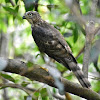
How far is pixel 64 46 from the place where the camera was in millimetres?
3633

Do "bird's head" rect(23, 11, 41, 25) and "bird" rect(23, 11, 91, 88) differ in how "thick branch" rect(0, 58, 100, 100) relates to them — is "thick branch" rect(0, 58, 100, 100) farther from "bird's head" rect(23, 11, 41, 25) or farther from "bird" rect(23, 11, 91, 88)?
"bird's head" rect(23, 11, 41, 25)

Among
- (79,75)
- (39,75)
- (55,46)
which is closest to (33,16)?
(55,46)

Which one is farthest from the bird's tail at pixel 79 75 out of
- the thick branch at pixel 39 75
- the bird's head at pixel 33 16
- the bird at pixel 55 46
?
the bird's head at pixel 33 16

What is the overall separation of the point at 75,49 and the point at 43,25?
6.46ft

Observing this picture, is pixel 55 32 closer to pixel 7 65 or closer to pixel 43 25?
pixel 43 25

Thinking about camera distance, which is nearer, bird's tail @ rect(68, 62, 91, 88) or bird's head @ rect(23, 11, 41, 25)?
bird's tail @ rect(68, 62, 91, 88)

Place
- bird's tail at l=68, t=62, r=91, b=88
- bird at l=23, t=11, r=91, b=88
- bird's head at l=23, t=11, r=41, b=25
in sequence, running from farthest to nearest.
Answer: bird's head at l=23, t=11, r=41, b=25 < bird at l=23, t=11, r=91, b=88 < bird's tail at l=68, t=62, r=91, b=88

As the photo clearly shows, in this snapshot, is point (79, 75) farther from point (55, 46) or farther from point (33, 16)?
point (33, 16)

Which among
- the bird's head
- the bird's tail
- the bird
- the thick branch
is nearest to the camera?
the thick branch

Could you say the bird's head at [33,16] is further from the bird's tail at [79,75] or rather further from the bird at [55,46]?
the bird's tail at [79,75]

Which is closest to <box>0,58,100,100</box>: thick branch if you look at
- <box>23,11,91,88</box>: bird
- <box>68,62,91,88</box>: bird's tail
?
<box>68,62,91,88</box>: bird's tail

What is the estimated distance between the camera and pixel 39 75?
256 cm

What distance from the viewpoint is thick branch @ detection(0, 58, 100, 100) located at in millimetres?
2393

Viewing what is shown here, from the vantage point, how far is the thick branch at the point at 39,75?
239 centimetres
